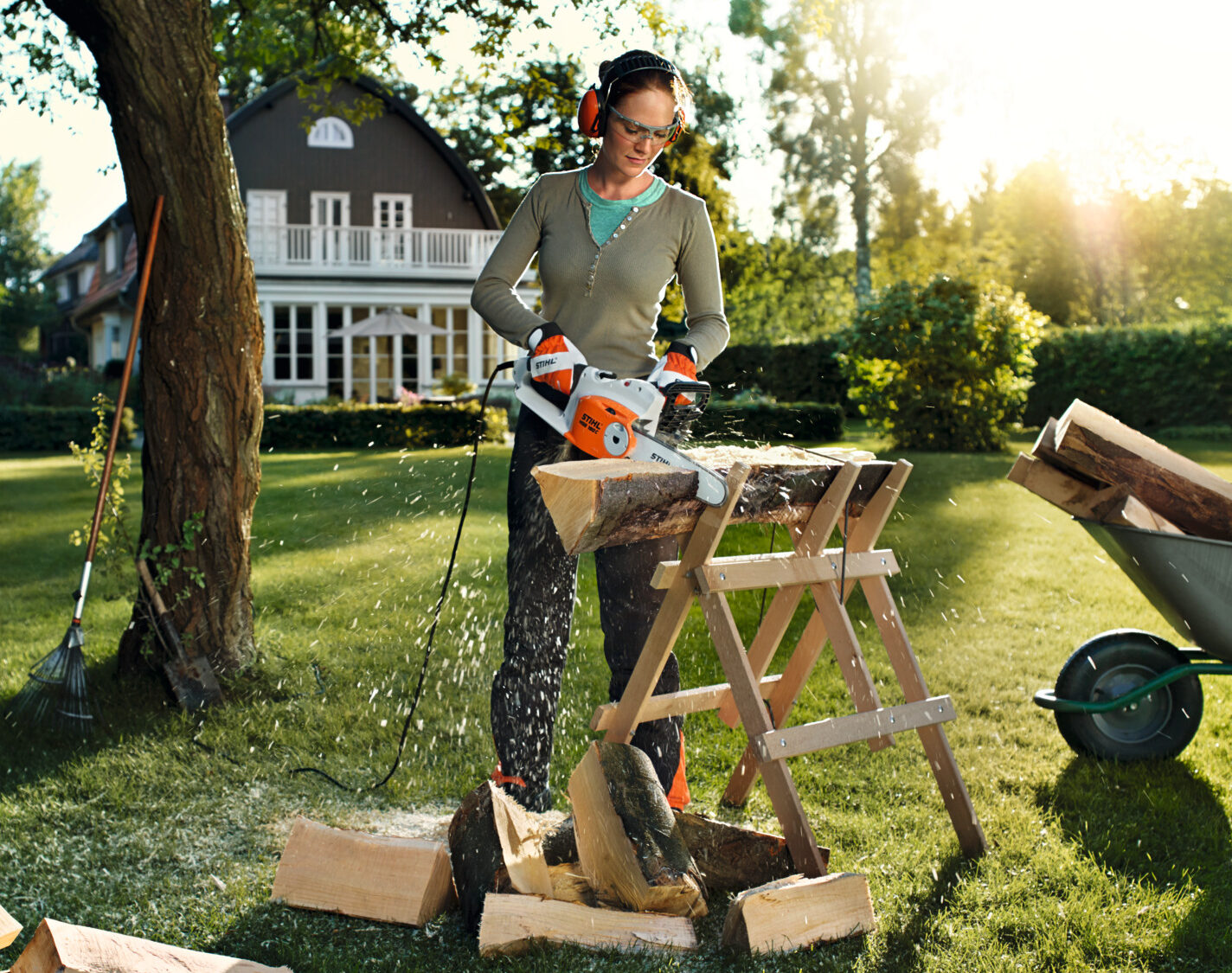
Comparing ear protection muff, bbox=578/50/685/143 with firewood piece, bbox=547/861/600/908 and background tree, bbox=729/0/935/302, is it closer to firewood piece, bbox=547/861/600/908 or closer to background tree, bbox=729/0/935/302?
firewood piece, bbox=547/861/600/908

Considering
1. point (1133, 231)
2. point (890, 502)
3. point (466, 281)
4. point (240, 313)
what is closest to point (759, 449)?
point (890, 502)

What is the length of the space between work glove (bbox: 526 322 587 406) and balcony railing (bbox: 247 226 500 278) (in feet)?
65.7

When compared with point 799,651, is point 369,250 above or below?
above

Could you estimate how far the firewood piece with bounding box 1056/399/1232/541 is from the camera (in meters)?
2.98

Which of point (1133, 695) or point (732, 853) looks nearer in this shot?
point (732, 853)

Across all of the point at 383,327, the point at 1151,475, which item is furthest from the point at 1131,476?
the point at 383,327

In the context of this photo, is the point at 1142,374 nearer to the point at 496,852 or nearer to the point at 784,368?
the point at 784,368

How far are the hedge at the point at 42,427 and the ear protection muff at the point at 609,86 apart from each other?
582 inches

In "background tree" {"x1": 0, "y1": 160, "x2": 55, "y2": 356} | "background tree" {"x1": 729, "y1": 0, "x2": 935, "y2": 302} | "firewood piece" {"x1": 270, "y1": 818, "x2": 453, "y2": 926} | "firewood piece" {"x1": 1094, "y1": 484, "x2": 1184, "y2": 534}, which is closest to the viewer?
"firewood piece" {"x1": 270, "y1": 818, "x2": 453, "y2": 926}

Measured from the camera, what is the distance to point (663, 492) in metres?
2.29

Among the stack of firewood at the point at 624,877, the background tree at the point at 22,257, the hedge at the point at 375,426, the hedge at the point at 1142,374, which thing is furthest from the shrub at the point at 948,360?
the background tree at the point at 22,257

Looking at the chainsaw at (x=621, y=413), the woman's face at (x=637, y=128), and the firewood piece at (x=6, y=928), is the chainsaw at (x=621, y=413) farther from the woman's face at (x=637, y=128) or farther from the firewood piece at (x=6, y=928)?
the firewood piece at (x=6, y=928)

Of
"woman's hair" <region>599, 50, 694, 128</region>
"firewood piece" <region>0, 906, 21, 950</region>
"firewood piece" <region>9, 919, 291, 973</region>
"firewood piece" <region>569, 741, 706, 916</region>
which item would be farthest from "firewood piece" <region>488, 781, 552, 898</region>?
"woman's hair" <region>599, 50, 694, 128</region>

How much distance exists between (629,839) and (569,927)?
22cm
